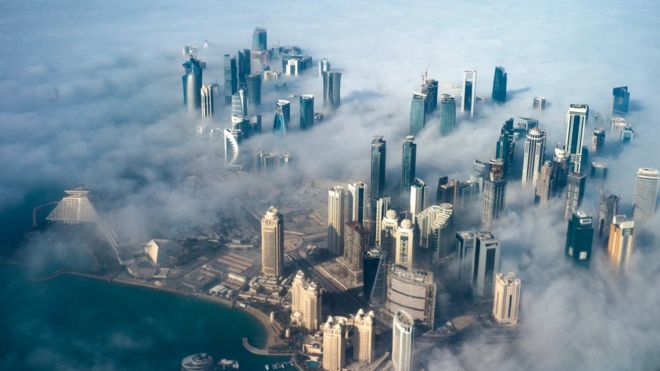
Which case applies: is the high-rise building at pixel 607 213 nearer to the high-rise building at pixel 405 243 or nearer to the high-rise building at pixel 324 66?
the high-rise building at pixel 405 243

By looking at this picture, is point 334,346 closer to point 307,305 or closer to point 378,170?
point 307,305

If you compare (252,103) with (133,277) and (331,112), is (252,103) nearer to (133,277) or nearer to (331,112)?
(331,112)

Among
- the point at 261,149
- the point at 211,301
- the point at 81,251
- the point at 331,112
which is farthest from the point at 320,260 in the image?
the point at 331,112

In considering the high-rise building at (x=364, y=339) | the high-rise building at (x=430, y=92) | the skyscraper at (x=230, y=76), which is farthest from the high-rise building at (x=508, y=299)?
the skyscraper at (x=230, y=76)

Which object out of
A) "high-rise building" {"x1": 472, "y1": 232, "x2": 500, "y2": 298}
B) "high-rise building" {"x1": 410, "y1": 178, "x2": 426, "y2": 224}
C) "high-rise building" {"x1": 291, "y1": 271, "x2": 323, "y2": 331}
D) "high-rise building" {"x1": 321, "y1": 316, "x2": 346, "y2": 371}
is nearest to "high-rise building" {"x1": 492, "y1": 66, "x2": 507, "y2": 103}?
"high-rise building" {"x1": 410, "y1": 178, "x2": 426, "y2": 224}

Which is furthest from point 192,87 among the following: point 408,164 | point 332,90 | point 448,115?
point 408,164

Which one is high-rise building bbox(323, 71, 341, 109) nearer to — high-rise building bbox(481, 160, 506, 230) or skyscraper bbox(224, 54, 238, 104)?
skyscraper bbox(224, 54, 238, 104)
